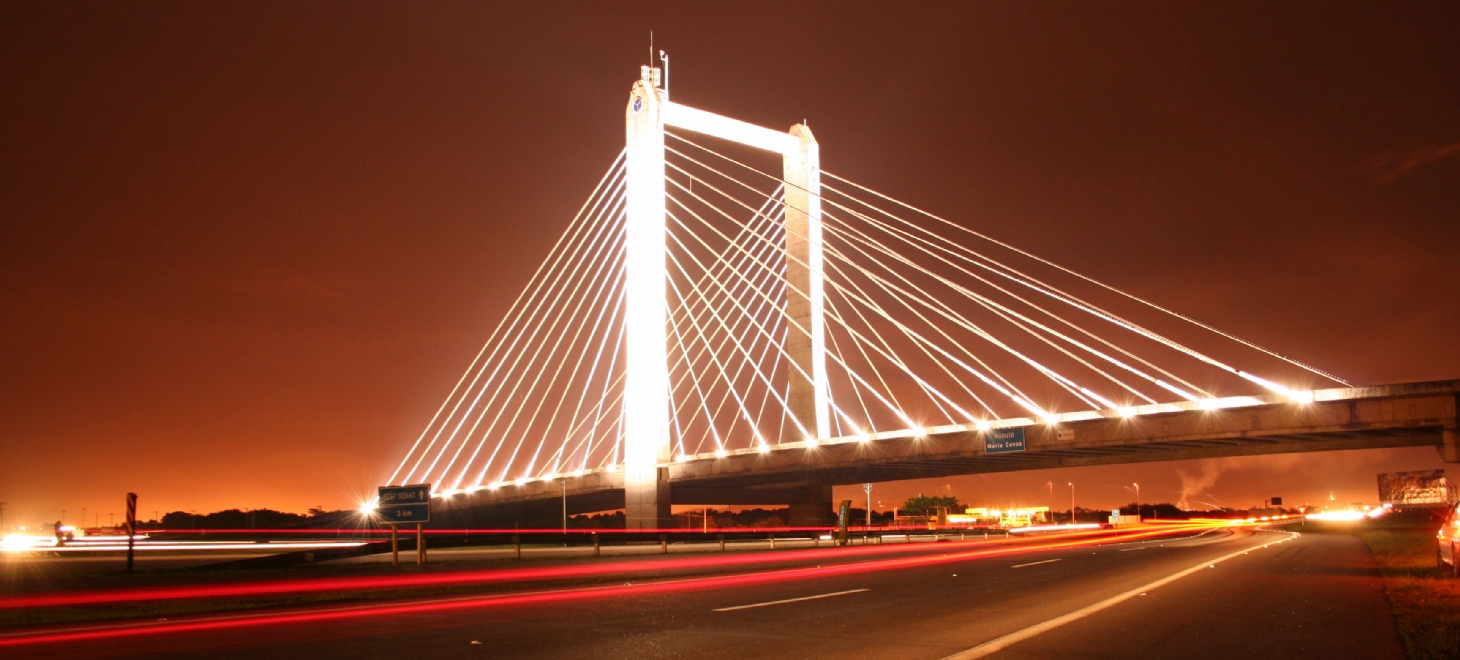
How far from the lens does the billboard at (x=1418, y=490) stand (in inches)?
2940

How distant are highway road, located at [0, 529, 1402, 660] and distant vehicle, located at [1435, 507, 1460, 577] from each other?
4.06ft

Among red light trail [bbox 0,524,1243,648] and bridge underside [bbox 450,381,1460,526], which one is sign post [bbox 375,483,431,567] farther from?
bridge underside [bbox 450,381,1460,526]

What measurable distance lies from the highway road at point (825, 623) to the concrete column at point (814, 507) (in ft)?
157

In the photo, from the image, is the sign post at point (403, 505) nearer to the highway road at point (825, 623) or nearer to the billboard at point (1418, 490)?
the highway road at point (825, 623)

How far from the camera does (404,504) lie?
72.0ft

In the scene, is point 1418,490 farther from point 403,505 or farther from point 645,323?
point 403,505

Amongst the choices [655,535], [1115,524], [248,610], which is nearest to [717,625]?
[248,610]

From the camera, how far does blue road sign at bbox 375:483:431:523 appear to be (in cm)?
2180

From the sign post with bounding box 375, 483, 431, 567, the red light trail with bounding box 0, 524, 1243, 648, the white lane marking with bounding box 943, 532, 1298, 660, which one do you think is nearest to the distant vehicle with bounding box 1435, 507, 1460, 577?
the white lane marking with bounding box 943, 532, 1298, 660

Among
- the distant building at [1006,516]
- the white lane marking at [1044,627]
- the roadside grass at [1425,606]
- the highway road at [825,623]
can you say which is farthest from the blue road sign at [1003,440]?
the distant building at [1006,516]

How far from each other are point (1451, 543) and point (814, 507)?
1976 inches

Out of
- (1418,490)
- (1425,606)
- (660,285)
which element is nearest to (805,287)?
(660,285)

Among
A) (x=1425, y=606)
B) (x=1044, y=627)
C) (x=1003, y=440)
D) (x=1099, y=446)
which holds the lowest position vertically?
(x=1425, y=606)

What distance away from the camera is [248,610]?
42.4ft
